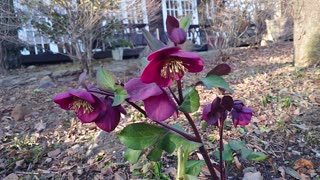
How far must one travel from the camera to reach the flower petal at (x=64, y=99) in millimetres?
806

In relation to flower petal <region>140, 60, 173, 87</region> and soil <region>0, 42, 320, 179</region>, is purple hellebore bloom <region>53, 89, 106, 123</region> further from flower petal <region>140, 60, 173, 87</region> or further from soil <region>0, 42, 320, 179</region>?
soil <region>0, 42, 320, 179</region>

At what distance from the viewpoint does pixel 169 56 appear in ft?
2.46

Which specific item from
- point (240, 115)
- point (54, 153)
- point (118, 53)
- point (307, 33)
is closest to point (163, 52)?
point (240, 115)

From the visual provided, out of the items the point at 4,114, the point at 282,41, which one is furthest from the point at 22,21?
the point at 282,41

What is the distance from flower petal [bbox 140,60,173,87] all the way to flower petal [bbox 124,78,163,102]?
2 cm

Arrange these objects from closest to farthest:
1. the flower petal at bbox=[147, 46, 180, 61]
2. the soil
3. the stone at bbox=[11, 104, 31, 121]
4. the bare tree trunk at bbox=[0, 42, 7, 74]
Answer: the flower petal at bbox=[147, 46, 180, 61] → the soil → the stone at bbox=[11, 104, 31, 121] → the bare tree trunk at bbox=[0, 42, 7, 74]

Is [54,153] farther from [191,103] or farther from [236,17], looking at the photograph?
[236,17]

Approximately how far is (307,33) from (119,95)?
3.89 metres

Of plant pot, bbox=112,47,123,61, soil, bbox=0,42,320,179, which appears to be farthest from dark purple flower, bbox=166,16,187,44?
plant pot, bbox=112,47,123,61

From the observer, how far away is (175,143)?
2.94ft

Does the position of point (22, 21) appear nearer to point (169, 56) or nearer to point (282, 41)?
point (169, 56)

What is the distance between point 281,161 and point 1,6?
4.65 meters

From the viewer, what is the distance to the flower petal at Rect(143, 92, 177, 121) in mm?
792

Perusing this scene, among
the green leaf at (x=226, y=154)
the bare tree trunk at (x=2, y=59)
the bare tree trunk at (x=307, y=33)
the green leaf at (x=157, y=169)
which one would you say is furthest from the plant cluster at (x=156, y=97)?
the bare tree trunk at (x=2, y=59)
